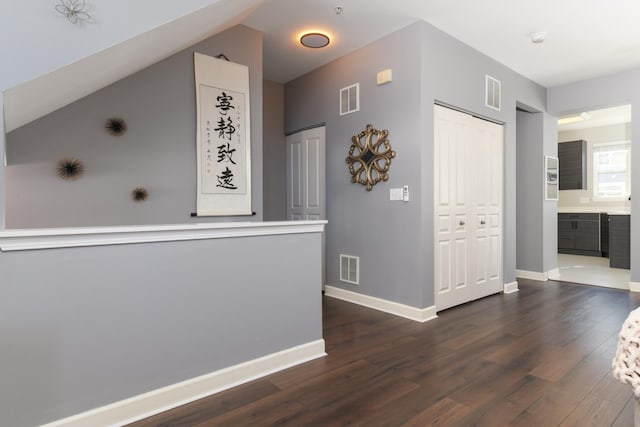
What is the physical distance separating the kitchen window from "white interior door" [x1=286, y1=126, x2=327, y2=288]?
6435 millimetres

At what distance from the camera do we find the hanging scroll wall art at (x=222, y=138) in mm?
3131

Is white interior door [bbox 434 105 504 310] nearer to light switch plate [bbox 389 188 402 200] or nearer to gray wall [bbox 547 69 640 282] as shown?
light switch plate [bbox 389 188 402 200]

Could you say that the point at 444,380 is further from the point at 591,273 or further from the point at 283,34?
the point at 591,273

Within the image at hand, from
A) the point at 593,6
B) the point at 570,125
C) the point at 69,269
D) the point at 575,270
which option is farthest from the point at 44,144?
the point at 570,125

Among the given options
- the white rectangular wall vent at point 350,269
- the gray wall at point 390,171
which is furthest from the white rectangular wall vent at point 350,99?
the white rectangular wall vent at point 350,269

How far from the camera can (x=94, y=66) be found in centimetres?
203

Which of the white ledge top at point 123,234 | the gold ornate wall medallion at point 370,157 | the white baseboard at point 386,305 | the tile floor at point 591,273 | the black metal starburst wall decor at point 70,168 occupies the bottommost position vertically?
the tile floor at point 591,273

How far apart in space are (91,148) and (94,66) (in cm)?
88

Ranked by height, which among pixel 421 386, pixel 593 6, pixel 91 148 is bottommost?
pixel 421 386

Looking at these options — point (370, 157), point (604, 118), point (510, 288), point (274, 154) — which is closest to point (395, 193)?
point (370, 157)

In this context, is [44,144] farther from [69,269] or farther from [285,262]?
[285,262]

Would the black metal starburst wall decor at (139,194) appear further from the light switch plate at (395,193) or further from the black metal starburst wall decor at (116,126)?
the light switch plate at (395,193)

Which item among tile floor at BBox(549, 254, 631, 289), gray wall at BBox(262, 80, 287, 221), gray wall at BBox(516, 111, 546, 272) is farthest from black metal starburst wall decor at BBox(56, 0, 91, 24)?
tile floor at BBox(549, 254, 631, 289)

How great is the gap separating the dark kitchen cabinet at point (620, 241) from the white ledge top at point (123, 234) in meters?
6.01
